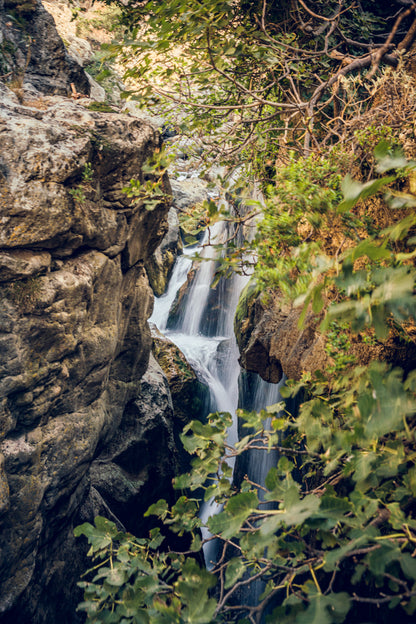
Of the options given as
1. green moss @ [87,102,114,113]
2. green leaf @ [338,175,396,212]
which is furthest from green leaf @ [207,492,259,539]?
green moss @ [87,102,114,113]

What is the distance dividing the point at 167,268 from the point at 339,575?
1246 centimetres

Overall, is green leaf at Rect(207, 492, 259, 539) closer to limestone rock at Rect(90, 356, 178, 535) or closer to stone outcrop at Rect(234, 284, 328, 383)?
stone outcrop at Rect(234, 284, 328, 383)

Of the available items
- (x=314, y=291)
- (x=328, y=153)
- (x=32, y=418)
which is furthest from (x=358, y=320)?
(x=32, y=418)

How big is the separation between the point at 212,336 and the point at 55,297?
877 cm

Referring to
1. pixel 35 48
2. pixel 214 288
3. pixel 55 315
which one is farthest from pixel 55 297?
pixel 35 48

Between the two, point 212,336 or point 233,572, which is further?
point 212,336

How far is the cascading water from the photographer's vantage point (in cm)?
808

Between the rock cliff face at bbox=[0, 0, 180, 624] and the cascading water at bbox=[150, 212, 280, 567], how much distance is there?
11.9 ft

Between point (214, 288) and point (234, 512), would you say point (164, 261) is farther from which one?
point (234, 512)

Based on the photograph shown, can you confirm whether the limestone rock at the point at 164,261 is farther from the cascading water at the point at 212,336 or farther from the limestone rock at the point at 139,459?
the limestone rock at the point at 139,459

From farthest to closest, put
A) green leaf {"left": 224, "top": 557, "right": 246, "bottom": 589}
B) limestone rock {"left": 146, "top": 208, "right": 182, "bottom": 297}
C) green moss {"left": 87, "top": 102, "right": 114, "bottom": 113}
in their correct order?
limestone rock {"left": 146, "top": 208, "right": 182, "bottom": 297} < green moss {"left": 87, "top": 102, "right": 114, "bottom": 113} < green leaf {"left": 224, "top": 557, "right": 246, "bottom": 589}

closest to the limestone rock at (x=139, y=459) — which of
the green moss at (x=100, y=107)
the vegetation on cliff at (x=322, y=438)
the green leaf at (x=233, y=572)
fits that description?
the vegetation on cliff at (x=322, y=438)

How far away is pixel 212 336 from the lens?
12117mm

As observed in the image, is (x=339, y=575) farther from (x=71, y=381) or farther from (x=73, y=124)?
(x=73, y=124)
